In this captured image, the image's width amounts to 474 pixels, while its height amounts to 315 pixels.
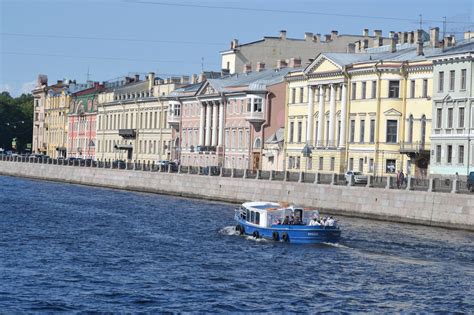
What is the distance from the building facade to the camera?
59.2 m

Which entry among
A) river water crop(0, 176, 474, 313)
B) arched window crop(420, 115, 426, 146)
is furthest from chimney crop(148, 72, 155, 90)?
river water crop(0, 176, 474, 313)

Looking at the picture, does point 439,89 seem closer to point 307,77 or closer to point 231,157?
point 307,77

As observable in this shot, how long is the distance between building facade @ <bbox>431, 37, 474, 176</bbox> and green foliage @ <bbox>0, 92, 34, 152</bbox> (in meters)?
92.8

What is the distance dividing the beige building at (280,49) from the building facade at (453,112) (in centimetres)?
3035

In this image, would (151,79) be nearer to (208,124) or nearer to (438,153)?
(208,124)

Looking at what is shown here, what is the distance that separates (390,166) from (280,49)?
33052 mm

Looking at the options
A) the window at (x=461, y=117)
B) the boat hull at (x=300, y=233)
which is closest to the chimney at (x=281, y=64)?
the window at (x=461, y=117)

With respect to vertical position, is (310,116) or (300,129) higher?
(310,116)

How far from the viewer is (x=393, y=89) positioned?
224ft

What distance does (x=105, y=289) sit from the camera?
98.7ft

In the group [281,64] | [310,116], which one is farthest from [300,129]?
[281,64]

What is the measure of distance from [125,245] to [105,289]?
10749 mm

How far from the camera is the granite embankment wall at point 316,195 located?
1876 inches

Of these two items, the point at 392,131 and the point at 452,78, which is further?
the point at 392,131
